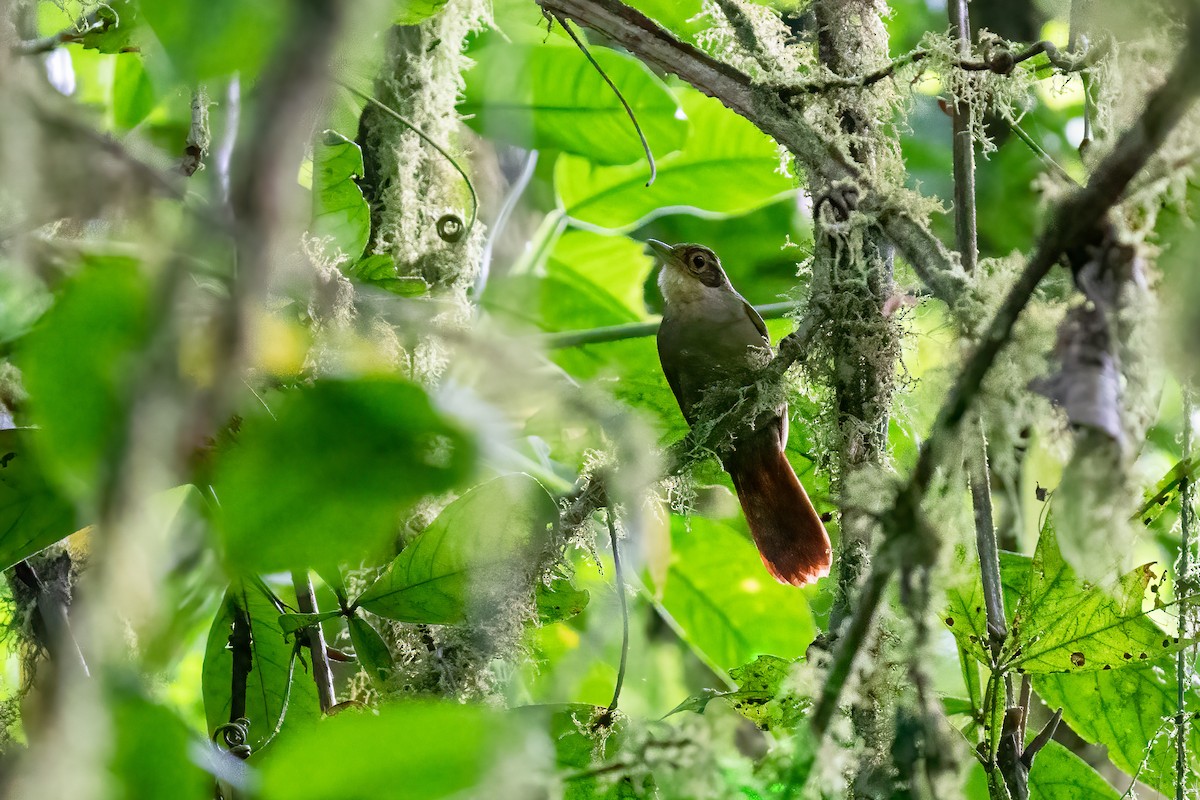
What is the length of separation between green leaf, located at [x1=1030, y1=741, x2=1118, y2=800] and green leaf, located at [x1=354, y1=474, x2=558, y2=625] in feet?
2.02

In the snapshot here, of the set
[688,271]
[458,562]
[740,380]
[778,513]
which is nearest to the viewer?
[458,562]

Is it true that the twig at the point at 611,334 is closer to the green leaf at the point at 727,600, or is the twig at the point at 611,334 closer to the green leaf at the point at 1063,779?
the green leaf at the point at 727,600

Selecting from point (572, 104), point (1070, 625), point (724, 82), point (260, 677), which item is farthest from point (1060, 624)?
point (572, 104)

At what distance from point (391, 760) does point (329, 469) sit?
108mm

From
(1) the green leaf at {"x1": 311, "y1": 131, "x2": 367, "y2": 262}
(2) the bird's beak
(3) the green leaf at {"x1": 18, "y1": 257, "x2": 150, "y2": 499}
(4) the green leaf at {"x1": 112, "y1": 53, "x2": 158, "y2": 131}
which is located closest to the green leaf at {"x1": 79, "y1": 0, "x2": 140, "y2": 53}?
(1) the green leaf at {"x1": 311, "y1": 131, "x2": 367, "y2": 262}

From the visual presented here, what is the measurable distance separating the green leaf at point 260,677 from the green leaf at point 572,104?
1043 mm

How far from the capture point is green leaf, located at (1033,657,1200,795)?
1.16 m

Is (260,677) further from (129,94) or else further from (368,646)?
(129,94)

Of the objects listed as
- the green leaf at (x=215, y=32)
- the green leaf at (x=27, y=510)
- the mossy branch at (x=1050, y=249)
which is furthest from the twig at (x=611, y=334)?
the green leaf at (x=215, y=32)

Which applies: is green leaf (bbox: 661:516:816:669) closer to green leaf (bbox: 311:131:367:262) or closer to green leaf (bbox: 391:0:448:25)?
green leaf (bbox: 311:131:367:262)

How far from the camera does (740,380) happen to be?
136cm

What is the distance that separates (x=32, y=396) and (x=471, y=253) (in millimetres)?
1438

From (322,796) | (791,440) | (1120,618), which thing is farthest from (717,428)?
(322,796)

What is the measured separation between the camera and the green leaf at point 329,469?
39 cm
